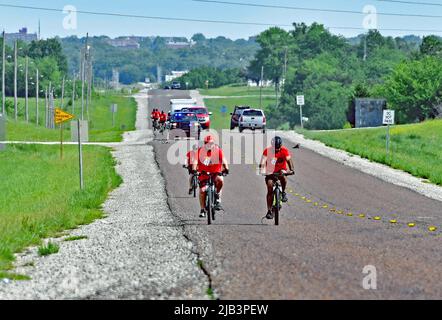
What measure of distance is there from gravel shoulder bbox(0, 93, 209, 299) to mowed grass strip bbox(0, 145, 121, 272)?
1.82 ft

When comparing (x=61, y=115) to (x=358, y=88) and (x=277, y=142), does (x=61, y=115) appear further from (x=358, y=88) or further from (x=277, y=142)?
(x=358, y=88)

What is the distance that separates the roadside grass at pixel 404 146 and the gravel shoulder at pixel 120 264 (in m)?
16.1

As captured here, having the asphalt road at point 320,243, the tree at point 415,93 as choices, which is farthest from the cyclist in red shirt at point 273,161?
the tree at point 415,93

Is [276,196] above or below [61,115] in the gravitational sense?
below

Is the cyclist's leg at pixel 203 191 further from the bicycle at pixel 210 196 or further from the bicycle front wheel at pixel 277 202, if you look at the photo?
the bicycle front wheel at pixel 277 202

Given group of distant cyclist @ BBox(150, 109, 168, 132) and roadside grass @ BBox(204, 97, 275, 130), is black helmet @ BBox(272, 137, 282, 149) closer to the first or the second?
group of distant cyclist @ BBox(150, 109, 168, 132)

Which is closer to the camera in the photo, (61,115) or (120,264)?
(120,264)

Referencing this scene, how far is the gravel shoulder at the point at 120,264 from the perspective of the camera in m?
13.3

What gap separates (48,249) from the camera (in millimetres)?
18000

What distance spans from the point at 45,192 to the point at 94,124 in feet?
257

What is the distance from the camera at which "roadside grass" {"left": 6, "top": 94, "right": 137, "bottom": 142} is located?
75.6 m

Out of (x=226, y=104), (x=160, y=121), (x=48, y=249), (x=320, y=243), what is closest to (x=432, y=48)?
(x=226, y=104)

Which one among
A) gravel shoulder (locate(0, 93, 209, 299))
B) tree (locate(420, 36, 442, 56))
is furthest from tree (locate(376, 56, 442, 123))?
gravel shoulder (locate(0, 93, 209, 299))

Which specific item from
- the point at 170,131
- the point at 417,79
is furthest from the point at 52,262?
the point at 417,79
